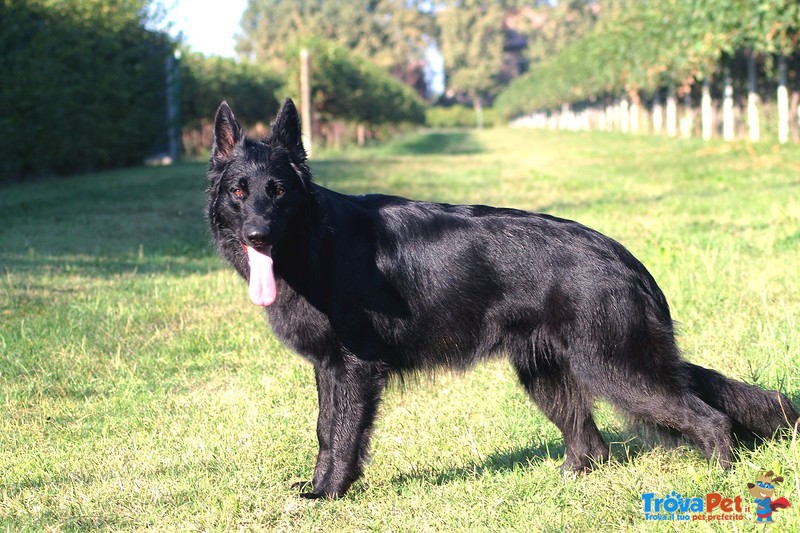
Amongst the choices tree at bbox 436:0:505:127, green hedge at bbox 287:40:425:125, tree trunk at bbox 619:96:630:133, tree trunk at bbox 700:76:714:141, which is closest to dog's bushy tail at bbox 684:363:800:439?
tree trunk at bbox 700:76:714:141

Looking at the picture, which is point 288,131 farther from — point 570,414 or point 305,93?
point 305,93

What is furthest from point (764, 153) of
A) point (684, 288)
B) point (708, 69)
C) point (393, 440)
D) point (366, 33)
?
point (366, 33)

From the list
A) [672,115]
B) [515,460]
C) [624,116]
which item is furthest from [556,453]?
[624,116]

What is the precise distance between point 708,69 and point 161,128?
1816cm

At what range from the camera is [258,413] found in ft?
15.8

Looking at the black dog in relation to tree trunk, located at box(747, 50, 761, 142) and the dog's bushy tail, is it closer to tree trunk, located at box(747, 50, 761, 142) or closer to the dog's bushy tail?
the dog's bushy tail

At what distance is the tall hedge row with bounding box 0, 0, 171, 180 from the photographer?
16266 millimetres

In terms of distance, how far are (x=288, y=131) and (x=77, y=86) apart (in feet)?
55.2

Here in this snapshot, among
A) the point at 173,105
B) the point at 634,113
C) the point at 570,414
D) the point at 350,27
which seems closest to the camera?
the point at 570,414

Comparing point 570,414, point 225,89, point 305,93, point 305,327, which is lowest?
point 570,414

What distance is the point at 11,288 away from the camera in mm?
7574

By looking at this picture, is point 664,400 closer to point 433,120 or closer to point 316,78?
point 316,78

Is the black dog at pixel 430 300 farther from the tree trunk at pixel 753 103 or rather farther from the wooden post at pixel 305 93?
the wooden post at pixel 305 93

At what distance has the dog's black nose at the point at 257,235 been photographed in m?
3.56
